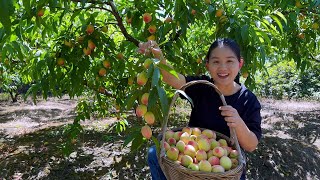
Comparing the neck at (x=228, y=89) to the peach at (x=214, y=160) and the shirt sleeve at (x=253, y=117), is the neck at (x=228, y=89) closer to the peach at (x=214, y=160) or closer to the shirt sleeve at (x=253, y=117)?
the shirt sleeve at (x=253, y=117)

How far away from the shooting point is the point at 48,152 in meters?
5.14

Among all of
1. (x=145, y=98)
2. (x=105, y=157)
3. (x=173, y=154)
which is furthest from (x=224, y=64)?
(x=105, y=157)

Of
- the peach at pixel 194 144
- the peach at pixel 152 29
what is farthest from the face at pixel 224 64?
the peach at pixel 152 29

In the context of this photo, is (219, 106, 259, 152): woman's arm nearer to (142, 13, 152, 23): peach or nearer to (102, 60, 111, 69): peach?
(142, 13, 152, 23): peach

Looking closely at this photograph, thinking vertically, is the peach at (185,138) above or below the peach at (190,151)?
above

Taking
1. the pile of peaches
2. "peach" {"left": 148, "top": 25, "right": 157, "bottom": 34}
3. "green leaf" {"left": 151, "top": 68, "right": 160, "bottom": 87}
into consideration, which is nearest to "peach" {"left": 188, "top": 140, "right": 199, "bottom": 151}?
the pile of peaches

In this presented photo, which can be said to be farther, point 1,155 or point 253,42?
point 1,155

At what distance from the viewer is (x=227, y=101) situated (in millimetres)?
1958

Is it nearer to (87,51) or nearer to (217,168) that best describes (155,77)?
(217,168)

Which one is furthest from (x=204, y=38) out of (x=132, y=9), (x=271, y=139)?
(x=271, y=139)

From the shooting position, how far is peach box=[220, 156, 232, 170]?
1.49 metres

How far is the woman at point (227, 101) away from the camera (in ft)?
5.74

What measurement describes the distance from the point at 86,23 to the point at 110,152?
9.80 feet

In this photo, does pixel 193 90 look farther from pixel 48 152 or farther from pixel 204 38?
pixel 48 152
